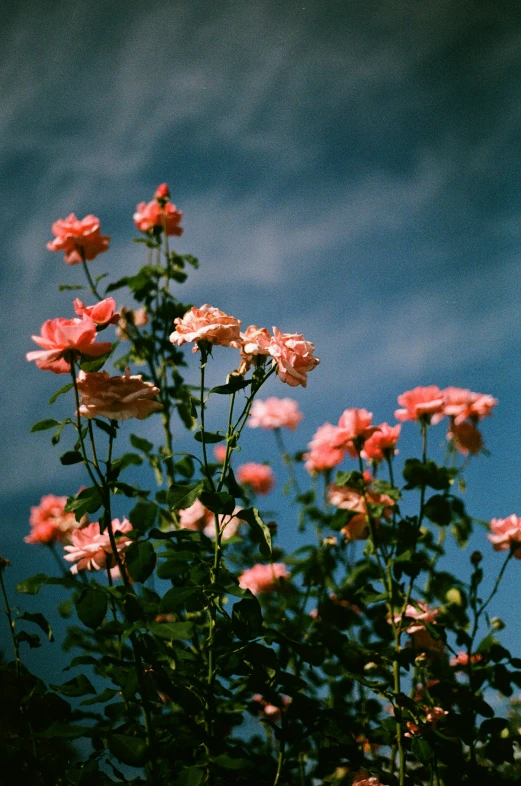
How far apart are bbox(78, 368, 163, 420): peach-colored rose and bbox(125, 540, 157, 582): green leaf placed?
0.29 m

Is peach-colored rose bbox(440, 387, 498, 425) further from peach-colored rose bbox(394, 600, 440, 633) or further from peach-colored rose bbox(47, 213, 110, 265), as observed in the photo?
peach-colored rose bbox(47, 213, 110, 265)

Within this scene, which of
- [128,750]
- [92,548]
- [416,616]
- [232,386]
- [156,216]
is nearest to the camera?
[128,750]

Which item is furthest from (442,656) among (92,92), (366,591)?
(92,92)

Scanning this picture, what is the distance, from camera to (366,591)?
1931 mm

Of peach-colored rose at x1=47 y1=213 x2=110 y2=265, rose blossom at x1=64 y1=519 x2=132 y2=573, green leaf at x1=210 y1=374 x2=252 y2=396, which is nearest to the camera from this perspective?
green leaf at x1=210 y1=374 x2=252 y2=396

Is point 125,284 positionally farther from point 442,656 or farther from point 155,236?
point 442,656

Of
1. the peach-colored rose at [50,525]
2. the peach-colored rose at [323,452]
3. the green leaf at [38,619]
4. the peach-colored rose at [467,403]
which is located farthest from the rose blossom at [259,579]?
the green leaf at [38,619]

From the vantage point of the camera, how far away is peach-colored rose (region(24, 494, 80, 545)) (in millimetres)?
2755

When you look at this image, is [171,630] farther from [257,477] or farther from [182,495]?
[257,477]

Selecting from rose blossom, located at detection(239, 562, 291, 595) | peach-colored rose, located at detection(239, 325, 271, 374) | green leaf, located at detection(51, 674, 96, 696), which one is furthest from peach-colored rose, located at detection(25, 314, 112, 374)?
rose blossom, located at detection(239, 562, 291, 595)

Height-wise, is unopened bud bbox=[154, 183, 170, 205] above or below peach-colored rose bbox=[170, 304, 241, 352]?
above

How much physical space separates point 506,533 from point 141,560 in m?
1.47

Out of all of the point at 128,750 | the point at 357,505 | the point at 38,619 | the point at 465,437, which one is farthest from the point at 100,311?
the point at 465,437

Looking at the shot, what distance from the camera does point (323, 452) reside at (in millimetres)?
2389
